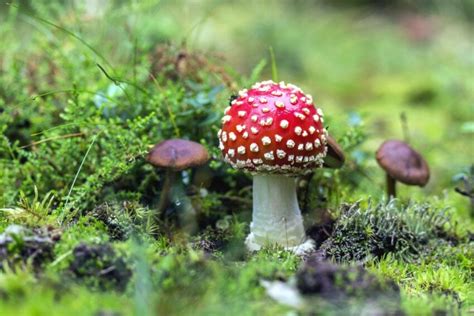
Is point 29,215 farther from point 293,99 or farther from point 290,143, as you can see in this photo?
point 293,99

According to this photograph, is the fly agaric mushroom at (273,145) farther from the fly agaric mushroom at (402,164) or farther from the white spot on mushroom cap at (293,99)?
the fly agaric mushroom at (402,164)

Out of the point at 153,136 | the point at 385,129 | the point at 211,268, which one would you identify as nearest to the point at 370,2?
the point at 385,129

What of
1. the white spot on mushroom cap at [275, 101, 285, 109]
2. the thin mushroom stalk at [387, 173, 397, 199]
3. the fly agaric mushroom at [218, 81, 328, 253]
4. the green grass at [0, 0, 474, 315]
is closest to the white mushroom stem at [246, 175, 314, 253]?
the fly agaric mushroom at [218, 81, 328, 253]

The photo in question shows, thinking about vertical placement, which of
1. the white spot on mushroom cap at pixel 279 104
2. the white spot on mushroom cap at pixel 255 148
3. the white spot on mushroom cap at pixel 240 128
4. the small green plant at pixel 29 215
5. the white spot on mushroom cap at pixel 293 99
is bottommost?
the small green plant at pixel 29 215

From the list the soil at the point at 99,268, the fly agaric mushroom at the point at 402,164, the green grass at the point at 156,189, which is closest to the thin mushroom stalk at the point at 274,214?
the green grass at the point at 156,189

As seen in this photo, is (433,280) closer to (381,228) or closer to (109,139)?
(381,228)
